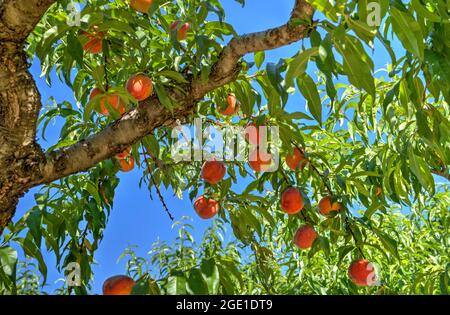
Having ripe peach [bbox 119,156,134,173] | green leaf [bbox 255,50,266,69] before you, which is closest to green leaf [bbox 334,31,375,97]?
green leaf [bbox 255,50,266,69]

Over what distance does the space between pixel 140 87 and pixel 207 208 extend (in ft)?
1.52

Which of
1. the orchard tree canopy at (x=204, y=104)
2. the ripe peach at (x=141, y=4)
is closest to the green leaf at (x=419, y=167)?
the orchard tree canopy at (x=204, y=104)

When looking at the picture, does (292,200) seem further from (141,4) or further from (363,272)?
(141,4)

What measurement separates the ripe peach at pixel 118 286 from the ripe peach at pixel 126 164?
0.71m

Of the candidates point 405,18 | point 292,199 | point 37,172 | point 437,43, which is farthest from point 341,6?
point 37,172

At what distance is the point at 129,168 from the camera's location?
6.27 feet

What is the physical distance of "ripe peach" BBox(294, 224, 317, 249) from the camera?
164cm

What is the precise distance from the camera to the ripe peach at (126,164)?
1.88 m

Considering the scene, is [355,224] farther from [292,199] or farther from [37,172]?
→ [37,172]

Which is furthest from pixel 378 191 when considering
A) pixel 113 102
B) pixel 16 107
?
pixel 16 107

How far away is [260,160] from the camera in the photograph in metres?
1.57

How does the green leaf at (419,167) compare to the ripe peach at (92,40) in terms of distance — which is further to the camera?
the ripe peach at (92,40)

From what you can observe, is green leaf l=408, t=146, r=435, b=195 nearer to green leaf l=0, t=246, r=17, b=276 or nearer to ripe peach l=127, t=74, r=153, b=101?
ripe peach l=127, t=74, r=153, b=101

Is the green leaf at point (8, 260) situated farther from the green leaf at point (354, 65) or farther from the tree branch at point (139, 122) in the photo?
the green leaf at point (354, 65)
